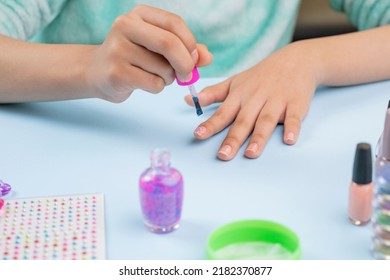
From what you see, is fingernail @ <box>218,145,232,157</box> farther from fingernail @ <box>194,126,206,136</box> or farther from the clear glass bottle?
the clear glass bottle

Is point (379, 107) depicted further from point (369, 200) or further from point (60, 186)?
point (60, 186)

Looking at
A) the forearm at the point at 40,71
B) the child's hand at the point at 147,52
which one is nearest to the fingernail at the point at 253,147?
the child's hand at the point at 147,52

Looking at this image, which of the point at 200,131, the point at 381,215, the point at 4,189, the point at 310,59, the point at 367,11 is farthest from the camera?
the point at 367,11

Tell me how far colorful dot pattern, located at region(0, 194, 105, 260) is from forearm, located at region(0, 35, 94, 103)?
229 mm

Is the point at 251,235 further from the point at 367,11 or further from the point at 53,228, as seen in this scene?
the point at 367,11

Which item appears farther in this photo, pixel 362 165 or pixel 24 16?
pixel 24 16

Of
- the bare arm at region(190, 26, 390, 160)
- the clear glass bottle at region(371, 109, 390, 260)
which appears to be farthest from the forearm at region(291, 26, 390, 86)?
the clear glass bottle at region(371, 109, 390, 260)

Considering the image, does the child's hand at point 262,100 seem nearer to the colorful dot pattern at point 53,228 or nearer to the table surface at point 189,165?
the table surface at point 189,165

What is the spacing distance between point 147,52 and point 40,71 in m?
0.20

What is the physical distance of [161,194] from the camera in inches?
24.2

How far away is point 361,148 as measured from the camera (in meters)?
0.60

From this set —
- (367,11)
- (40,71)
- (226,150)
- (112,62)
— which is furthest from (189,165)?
(367,11)

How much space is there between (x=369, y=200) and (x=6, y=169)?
396 millimetres

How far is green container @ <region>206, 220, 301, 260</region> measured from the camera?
58cm
